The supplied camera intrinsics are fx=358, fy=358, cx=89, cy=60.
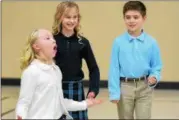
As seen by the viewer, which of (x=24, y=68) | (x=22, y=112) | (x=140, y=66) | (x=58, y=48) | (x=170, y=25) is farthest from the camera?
(x=170, y=25)

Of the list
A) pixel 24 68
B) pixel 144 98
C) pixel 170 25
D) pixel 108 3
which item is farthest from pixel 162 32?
pixel 24 68

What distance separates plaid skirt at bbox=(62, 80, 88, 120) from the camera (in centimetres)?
238

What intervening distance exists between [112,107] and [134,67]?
2146mm

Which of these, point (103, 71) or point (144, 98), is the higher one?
point (144, 98)

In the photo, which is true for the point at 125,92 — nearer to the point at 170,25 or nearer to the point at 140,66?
the point at 140,66

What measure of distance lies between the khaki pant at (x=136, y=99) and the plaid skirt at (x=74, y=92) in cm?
35

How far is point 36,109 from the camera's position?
1901 mm

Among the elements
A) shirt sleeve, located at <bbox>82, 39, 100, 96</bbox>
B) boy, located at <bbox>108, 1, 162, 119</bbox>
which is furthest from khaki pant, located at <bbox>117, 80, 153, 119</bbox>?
shirt sleeve, located at <bbox>82, 39, 100, 96</bbox>

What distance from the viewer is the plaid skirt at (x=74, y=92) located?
93.9 inches

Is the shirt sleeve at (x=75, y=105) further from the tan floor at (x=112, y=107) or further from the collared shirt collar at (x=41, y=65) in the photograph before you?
the tan floor at (x=112, y=107)

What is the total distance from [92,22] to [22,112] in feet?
14.6

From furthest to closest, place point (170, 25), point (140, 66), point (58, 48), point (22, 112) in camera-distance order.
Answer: point (170, 25) < point (140, 66) < point (58, 48) < point (22, 112)

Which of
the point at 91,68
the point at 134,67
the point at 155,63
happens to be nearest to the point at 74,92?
the point at 91,68

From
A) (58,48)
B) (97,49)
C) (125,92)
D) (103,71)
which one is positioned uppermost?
(58,48)
